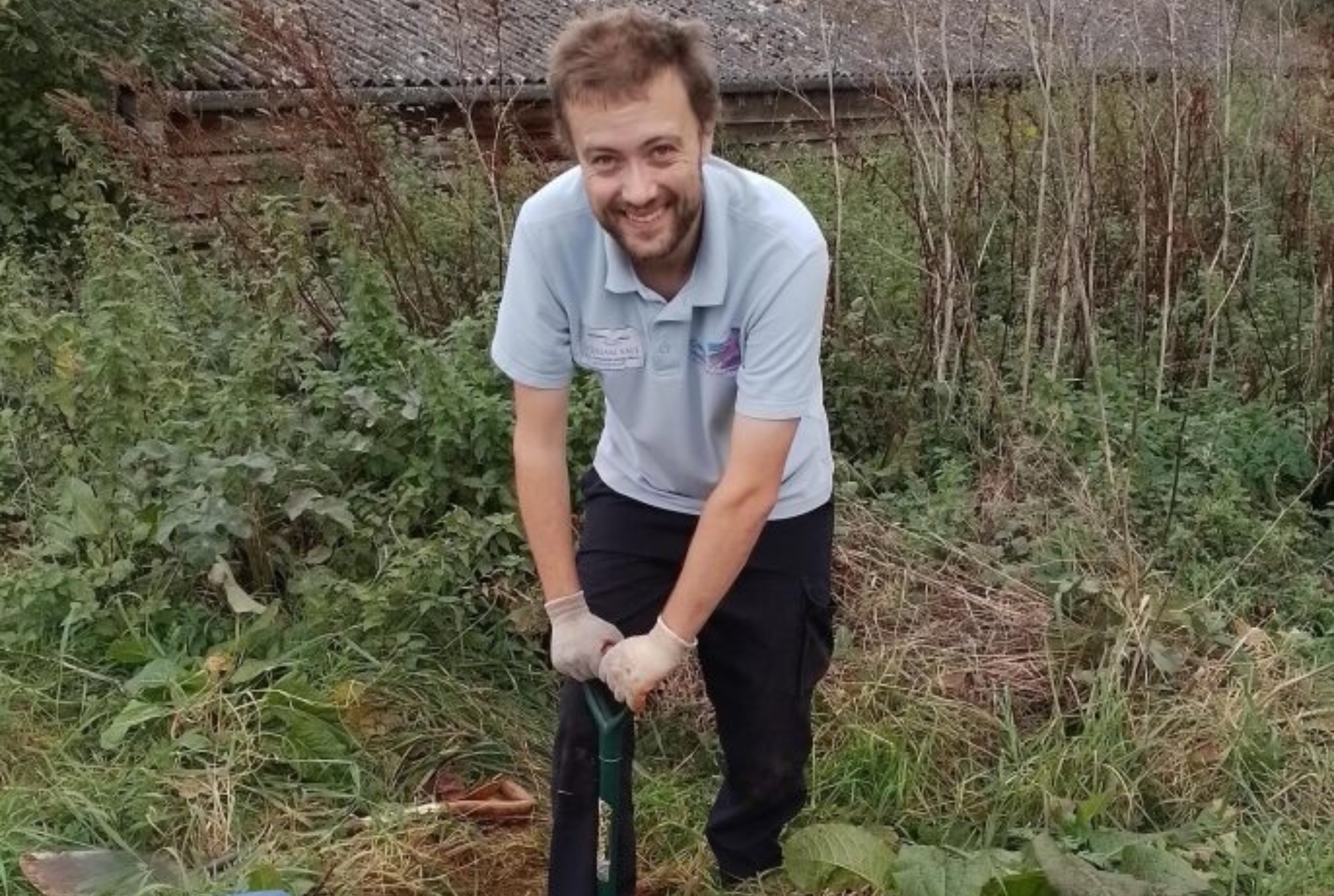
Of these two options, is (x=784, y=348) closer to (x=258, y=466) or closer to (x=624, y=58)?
(x=624, y=58)

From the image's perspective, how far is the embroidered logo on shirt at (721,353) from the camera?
2469mm

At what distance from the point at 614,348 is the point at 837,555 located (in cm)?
188

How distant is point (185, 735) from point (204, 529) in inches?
24.5

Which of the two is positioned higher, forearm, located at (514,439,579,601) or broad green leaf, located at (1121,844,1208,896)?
forearm, located at (514,439,579,601)

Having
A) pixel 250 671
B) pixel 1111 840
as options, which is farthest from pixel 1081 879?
pixel 250 671

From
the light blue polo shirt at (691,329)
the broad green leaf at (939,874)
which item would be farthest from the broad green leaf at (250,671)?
the broad green leaf at (939,874)

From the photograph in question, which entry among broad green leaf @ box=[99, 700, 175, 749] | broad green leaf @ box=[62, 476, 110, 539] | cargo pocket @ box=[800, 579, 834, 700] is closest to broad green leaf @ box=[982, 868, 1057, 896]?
cargo pocket @ box=[800, 579, 834, 700]

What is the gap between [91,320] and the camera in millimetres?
4348

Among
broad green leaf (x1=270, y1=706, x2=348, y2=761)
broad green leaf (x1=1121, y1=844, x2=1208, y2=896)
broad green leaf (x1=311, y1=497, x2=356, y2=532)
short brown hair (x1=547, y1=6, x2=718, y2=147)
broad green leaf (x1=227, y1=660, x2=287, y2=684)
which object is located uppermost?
short brown hair (x1=547, y1=6, x2=718, y2=147)

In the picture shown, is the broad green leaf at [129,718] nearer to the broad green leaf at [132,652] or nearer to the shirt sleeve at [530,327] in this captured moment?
the broad green leaf at [132,652]

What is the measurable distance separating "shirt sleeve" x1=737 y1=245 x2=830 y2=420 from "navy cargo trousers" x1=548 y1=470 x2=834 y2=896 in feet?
1.32

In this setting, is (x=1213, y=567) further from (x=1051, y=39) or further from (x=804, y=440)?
(x=804, y=440)

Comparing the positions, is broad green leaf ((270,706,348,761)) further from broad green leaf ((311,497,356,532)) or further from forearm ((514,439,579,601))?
forearm ((514,439,579,601))

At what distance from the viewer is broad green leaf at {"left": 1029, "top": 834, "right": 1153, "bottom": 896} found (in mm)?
2774
